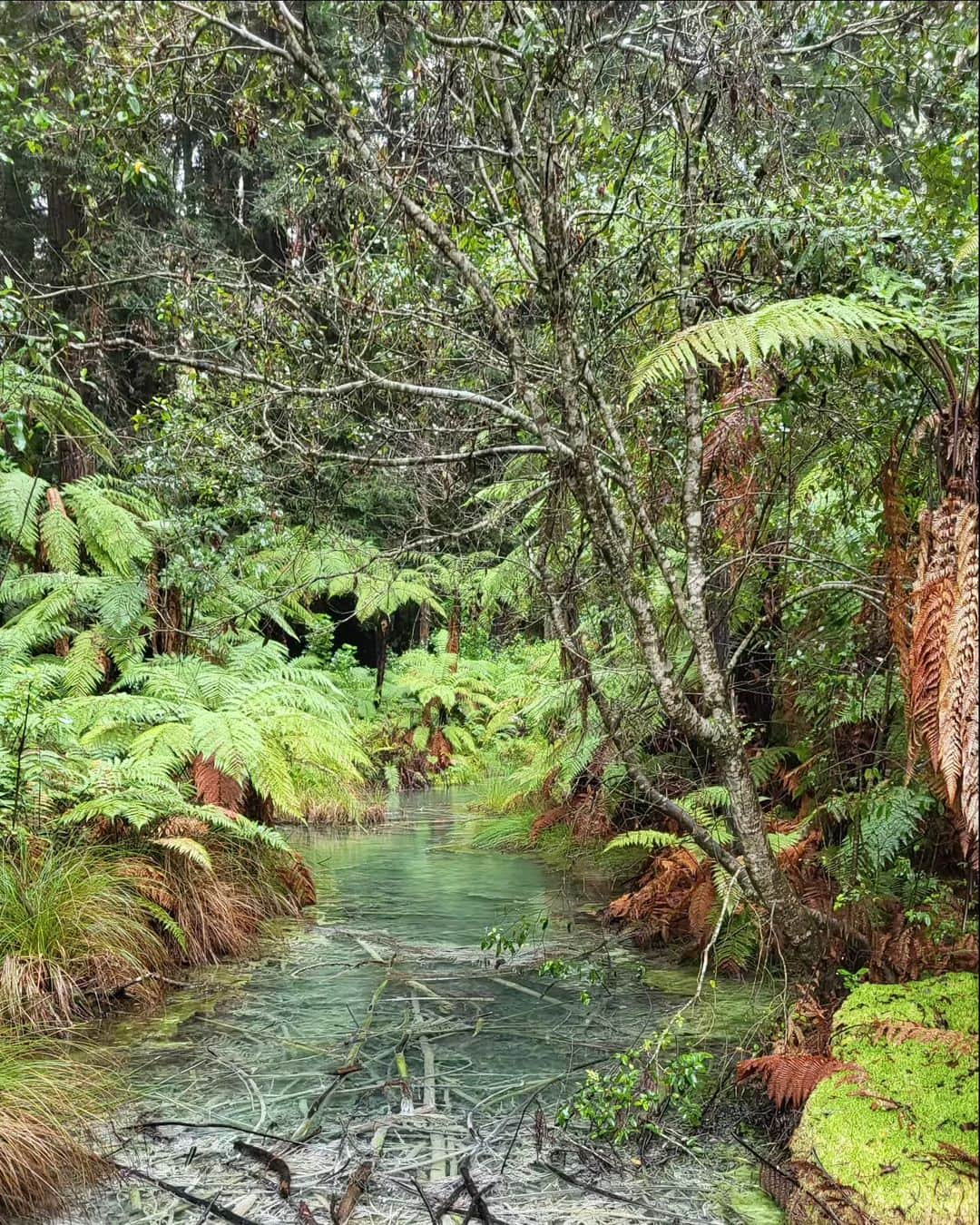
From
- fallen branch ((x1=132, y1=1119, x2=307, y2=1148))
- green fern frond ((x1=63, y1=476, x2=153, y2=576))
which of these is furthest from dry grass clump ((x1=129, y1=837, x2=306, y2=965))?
green fern frond ((x1=63, y1=476, x2=153, y2=576))

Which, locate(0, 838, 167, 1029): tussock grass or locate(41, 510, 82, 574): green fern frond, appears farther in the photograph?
locate(41, 510, 82, 574): green fern frond

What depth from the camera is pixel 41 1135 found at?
96.0 inches

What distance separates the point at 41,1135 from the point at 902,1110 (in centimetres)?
218

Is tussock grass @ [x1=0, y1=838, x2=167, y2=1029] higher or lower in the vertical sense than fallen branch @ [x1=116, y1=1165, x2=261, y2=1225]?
higher

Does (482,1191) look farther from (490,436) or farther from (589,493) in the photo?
(490,436)

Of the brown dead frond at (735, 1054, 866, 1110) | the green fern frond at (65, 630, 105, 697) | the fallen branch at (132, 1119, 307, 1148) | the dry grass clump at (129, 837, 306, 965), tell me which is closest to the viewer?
the brown dead frond at (735, 1054, 866, 1110)

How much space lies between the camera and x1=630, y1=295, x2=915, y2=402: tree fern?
6.89 feet

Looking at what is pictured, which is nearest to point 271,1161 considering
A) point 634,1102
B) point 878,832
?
point 634,1102

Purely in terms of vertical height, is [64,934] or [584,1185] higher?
[64,934]

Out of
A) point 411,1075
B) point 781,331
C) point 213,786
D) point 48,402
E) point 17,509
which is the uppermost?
point 48,402

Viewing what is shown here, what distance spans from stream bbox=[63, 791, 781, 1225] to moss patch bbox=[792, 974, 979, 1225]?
1.00ft

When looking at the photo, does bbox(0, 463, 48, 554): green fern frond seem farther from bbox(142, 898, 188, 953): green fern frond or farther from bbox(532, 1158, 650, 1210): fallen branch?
bbox(532, 1158, 650, 1210): fallen branch

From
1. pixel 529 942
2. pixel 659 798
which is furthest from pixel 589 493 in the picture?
pixel 529 942

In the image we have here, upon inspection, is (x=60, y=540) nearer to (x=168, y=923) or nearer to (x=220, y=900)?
(x=220, y=900)
